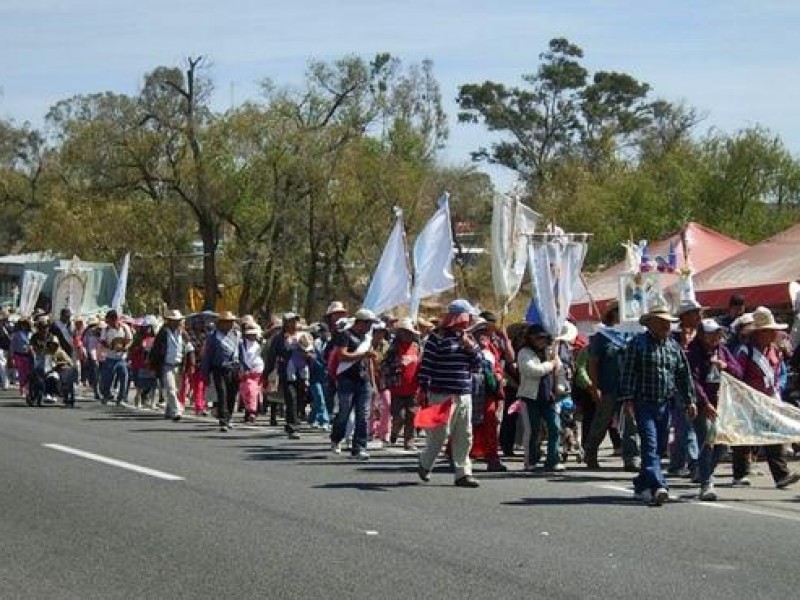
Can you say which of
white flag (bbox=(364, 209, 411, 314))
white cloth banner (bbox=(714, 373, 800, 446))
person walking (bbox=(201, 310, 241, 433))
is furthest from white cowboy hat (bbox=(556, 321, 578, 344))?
person walking (bbox=(201, 310, 241, 433))

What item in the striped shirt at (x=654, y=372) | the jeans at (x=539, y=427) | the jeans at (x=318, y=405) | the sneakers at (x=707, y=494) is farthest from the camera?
→ the jeans at (x=318, y=405)

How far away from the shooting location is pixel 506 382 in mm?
15914

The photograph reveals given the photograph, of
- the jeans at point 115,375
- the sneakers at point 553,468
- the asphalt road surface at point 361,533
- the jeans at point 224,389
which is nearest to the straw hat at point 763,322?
the asphalt road surface at point 361,533

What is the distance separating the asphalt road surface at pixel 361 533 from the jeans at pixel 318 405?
5.11m

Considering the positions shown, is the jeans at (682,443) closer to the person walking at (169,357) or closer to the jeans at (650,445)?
the jeans at (650,445)

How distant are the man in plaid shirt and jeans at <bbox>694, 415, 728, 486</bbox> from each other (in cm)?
49

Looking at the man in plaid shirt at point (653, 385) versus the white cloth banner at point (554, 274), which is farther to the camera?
the white cloth banner at point (554, 274)

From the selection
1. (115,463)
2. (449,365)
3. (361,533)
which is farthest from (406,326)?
(361,533)

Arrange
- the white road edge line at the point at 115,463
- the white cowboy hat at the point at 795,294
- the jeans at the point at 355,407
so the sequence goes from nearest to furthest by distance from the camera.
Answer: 1. the white road edge line at the point at 115,463
2. the jeans at the point at 355,407
3. the white cowboy hat at the point at 795,294

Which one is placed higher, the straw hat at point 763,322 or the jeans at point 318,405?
the straw hat at point 763,322

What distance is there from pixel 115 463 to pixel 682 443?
19.7 ft

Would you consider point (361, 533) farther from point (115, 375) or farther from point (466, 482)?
point (115, 375)

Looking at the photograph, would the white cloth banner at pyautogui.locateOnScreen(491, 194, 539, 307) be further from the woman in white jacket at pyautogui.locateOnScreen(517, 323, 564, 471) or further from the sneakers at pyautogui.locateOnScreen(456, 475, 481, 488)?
the sneakers at pyautogui.locateOnScreen(456, 475, 481, 488)

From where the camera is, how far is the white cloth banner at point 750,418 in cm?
1244
